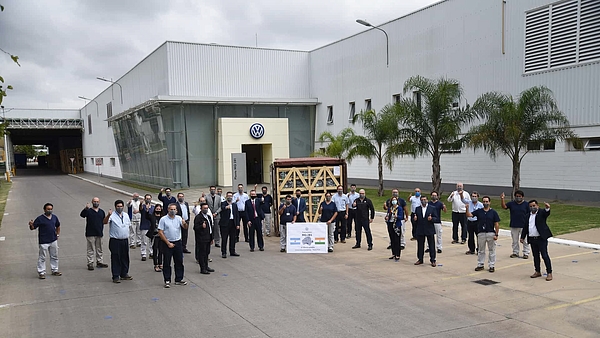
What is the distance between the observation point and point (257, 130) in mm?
37562

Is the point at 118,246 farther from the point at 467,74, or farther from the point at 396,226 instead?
the point at 467,74

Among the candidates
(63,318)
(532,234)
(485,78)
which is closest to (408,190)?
(485,78)

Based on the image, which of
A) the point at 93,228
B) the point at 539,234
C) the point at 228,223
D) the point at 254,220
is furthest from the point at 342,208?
the point at 93,228

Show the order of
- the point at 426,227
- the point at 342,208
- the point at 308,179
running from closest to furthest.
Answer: the point at 426,227
the point at 342,208
the point at 308,179

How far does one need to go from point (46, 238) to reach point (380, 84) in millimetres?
25639

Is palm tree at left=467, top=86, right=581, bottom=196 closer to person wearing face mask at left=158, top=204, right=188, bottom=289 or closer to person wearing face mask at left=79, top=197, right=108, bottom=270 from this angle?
person wearing face mask at left=158, top=204, right=188, bottom=289

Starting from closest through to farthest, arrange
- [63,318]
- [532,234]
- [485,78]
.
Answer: [63,318] < [532,234] < [485,78]

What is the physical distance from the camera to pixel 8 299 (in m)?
9.34

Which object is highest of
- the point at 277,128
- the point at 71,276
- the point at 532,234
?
the point at 277,128

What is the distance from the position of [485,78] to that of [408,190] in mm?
8471

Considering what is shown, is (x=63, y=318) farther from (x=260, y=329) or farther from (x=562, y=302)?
(x=562, y=302)

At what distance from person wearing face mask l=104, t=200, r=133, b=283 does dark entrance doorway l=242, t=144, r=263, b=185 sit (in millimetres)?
29879

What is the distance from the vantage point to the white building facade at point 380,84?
21.0 meters

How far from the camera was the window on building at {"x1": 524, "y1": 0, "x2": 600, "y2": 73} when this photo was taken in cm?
2023
